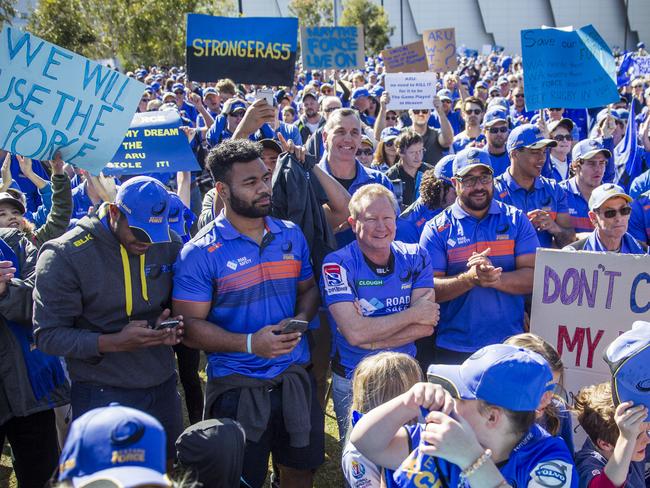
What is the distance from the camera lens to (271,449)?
142 inches

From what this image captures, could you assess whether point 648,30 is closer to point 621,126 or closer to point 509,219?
point 621,126

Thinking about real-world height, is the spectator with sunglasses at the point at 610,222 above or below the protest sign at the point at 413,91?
below

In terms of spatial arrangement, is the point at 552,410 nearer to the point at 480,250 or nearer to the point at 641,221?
the point at 480,250

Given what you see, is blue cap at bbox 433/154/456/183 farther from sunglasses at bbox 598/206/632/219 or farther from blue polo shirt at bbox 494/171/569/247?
sunglasses at bbox 598/206/632/219

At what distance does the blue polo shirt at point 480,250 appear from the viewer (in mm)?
4055

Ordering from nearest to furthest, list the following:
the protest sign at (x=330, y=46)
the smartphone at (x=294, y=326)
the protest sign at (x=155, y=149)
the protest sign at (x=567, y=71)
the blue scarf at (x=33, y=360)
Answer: the smartphone at (x=294, y=326) < the blue scarf at (x=33, y=360) < the protest sign at (x=155, y=149) < the protest sign at (x=567, y=71) < the protest sign at (x=330, y=46)

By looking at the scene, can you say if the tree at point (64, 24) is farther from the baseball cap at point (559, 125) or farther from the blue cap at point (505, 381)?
the blue cap at point (505, 381)

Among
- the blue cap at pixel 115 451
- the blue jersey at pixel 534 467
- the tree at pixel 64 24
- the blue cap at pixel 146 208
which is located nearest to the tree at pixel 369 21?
the tree at pixel 64 24

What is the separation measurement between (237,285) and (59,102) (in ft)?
5.18

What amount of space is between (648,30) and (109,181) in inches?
2382

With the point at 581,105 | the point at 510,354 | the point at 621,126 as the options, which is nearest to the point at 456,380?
the point at 510,354

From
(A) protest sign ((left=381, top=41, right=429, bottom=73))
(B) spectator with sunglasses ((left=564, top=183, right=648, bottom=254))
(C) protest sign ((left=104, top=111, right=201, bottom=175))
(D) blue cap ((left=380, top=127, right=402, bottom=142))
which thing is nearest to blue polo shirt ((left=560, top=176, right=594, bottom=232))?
(B) spectator with sunglasses ((left=564, top=183, right=648, bottom=254))

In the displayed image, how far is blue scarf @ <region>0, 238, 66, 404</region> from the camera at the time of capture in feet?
11.6

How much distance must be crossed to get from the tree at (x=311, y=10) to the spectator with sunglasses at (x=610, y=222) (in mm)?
45841
